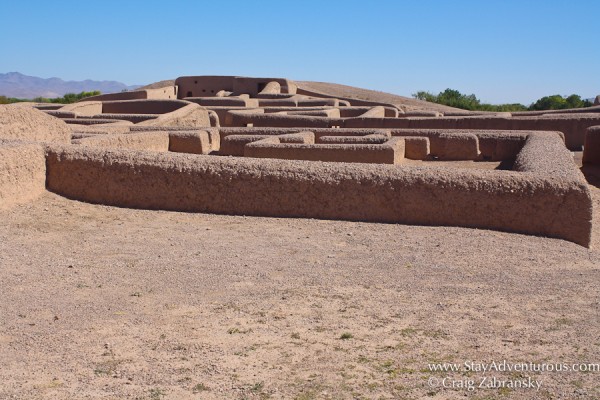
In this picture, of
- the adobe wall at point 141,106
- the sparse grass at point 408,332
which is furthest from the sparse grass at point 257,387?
the adobe wall at point 141,106

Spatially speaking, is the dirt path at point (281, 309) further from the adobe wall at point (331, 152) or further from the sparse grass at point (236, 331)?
the adobe wall at point (331, 152)

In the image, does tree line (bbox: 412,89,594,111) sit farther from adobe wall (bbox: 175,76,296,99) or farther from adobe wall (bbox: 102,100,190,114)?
adobe wall (bbox: 102,100,190,114)

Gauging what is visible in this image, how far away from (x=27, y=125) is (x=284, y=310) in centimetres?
638

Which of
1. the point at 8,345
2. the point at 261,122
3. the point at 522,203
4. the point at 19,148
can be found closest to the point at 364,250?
the point at 522,203

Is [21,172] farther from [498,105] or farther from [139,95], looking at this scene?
[498,105]

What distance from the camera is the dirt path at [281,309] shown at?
142 inches

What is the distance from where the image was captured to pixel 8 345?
3971 millimetres

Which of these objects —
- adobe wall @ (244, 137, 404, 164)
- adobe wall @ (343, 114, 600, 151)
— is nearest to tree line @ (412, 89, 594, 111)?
adobe wall @ (343, 114, 600, 151)

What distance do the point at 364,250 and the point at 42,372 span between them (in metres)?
3.30

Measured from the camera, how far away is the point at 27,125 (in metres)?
9.48


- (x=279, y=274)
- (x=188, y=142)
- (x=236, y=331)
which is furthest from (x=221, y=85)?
(x=236, y=331)

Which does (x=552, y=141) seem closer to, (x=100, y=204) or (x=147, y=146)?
(x=147, y=146)

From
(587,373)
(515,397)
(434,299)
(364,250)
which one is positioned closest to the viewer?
(515,397)

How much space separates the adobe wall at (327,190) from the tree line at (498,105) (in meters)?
30.2
